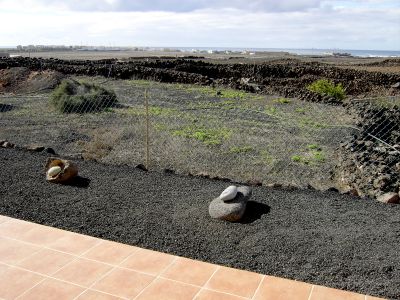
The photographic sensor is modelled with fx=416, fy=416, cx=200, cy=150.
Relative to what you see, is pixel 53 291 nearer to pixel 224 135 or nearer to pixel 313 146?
pixel 313 146

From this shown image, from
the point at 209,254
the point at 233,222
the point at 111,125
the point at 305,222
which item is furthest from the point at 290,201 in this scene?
the point at 111,125

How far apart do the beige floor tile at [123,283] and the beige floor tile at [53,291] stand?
167 mm

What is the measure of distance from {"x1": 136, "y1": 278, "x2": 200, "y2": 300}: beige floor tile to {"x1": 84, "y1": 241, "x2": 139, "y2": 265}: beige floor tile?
527mm

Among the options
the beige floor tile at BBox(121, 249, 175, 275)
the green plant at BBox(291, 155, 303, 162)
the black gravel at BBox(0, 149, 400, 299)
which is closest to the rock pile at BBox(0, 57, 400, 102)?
the green plant at BBox(291, 155, 303, 162)

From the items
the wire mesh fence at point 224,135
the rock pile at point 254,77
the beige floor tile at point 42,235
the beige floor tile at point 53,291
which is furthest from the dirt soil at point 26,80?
the beige floor tile at point 53,291

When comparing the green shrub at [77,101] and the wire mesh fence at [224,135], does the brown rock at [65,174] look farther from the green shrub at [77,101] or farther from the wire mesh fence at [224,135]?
the green shrub at [77,101]

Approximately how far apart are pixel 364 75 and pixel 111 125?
21747mm

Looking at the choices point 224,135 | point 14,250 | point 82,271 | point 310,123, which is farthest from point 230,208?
point 310,123

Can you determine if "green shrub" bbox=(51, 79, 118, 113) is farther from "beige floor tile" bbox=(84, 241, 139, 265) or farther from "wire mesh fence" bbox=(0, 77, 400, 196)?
"beige floor tile" bbox=(84, 241, 139, 265)

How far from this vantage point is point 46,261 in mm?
3678

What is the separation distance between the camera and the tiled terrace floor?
10.6 feet

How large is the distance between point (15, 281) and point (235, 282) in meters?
1.78

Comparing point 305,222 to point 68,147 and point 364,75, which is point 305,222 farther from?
point 364,75

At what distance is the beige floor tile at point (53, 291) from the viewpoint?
315cm
